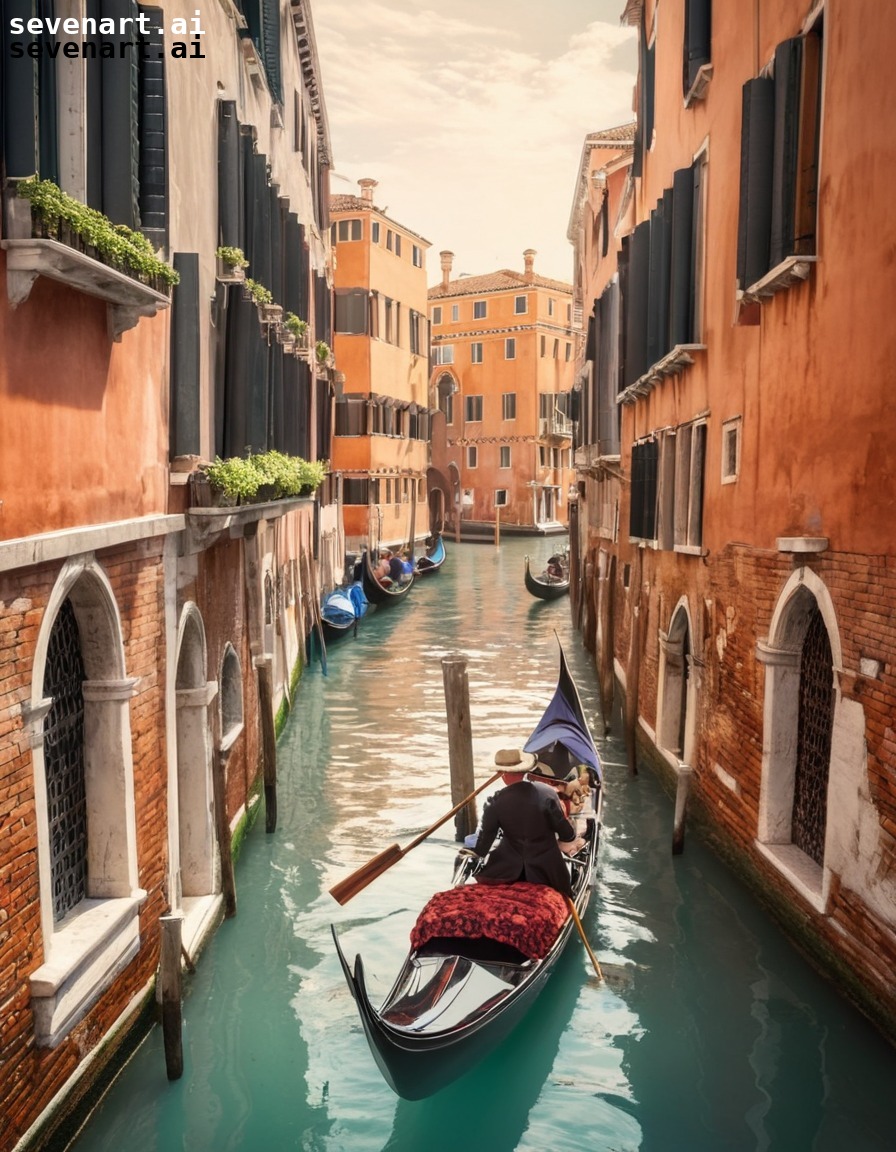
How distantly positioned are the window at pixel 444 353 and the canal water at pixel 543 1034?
32.4 m

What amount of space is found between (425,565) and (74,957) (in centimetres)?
2271

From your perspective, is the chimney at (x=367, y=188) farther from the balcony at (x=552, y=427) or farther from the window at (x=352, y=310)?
the balcony at (x=552, y=427)

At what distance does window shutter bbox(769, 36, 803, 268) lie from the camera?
546cm

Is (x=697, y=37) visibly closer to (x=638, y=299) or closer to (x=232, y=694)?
(x=638, y=299)

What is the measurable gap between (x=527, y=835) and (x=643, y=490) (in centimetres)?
529

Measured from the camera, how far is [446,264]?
41562 mm

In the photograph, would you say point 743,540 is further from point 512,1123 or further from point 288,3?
point 288,3

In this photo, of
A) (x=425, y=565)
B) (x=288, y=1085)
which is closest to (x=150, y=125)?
(x=288, y=1085)

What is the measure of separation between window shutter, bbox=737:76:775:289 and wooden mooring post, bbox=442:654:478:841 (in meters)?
3.22

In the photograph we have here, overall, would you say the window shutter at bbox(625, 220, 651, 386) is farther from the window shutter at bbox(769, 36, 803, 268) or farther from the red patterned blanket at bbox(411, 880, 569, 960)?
the red patterned blanket at bbox(411, 880, 569, 960)

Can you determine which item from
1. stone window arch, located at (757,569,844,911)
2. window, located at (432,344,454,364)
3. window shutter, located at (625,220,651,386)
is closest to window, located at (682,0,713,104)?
window shutter, located at (625,220,651,386)

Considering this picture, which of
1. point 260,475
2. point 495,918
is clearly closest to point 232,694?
point 260,475

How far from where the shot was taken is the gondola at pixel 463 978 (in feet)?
13.3

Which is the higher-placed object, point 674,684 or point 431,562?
point 674,684
